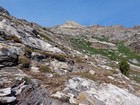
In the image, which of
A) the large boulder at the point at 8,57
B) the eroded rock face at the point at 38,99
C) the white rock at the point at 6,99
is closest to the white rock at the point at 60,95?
the eroded rock face at the point at 38,99

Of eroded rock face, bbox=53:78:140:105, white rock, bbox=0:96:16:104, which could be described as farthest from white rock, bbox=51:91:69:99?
white rock, bbox=0:96:16:104

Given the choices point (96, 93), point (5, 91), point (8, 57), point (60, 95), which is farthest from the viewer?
point (8, 57)

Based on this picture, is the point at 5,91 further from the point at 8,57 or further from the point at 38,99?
the point at 8,57

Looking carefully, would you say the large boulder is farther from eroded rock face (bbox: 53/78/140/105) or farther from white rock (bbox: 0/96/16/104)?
white rock (bbox: 0/96/16/104)

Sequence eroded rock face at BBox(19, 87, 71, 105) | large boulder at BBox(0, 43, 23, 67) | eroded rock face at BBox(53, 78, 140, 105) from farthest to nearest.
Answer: large boulder at BBox(0, 43, 23, 67)
eroded rock face at BBox(53, 78, 140, 105)
eroded rock face at BBox(19, 87, 71, 105)

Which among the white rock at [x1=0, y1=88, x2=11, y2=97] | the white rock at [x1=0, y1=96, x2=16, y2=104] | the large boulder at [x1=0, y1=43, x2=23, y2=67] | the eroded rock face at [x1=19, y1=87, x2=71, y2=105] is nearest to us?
the white rock at [x1=0, y1=96, x2=16, y2=104]

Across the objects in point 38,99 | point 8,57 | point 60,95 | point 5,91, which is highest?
point 8,57

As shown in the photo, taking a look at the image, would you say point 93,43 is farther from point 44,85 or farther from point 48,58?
point 44,85

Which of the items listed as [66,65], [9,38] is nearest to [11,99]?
[66,65]

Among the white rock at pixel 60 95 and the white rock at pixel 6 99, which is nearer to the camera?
the white rock at pixel 6 99

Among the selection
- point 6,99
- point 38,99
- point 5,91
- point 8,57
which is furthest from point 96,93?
point 8,57

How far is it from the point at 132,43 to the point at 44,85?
111492 mm

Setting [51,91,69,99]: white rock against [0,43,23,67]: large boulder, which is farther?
[0,43,23,67]: large boulder

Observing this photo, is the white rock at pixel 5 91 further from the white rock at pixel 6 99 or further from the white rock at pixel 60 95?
the white rock at pixel 60 95
